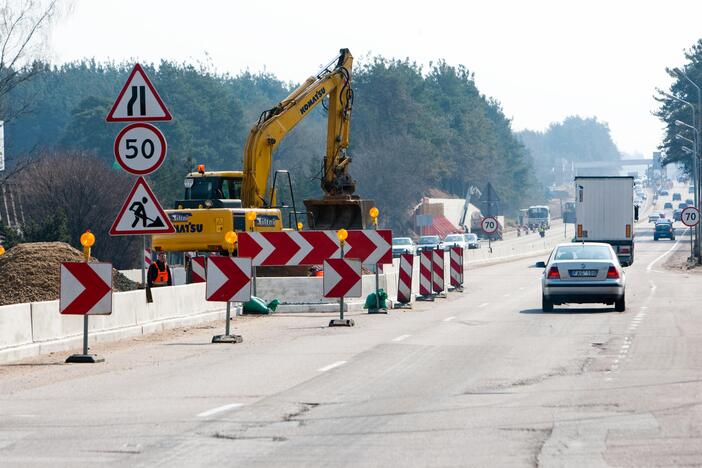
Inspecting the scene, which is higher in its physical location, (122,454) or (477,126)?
(477,126)

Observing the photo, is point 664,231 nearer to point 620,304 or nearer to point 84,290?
point 620,304

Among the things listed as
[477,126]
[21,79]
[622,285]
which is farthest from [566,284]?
[477,126]

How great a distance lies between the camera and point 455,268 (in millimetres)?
41906

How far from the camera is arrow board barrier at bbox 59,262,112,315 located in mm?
17766

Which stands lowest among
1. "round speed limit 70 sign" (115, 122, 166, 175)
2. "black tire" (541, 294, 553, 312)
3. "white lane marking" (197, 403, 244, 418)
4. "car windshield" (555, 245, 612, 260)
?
"white lane marking" (197, 403, 244, 418)

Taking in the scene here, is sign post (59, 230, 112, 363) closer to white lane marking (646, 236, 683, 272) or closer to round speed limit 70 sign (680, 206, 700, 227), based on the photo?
white lane marking (646, 236, 683, 272)

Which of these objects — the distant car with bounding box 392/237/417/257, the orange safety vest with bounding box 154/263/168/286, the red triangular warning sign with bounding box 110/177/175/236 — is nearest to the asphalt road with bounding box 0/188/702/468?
the red triangular warning sign with bounding box 110/177/175/236

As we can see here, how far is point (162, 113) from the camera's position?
58.3 feet

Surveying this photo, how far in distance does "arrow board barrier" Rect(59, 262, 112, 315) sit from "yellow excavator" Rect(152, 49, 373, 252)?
1316 cm

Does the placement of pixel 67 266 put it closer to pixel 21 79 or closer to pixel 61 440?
pixel 61 440

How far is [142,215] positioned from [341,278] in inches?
289

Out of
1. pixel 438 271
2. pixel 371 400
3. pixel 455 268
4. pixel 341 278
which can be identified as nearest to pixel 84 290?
pixel 371 400

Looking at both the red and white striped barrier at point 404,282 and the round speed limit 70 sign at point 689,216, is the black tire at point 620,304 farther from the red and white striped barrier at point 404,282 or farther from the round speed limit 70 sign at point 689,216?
the round speed limit 70 sign at point 689,216

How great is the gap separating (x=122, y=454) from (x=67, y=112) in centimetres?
16744
